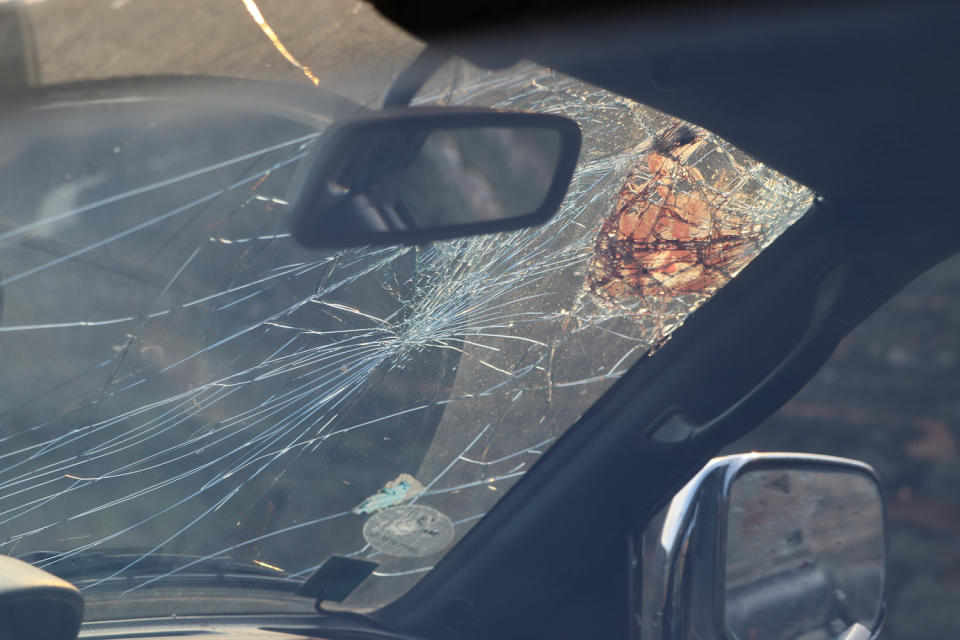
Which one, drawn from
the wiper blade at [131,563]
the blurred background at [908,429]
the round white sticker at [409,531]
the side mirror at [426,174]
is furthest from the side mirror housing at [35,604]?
the blurred background at [908,429]

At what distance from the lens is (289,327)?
1.07 m

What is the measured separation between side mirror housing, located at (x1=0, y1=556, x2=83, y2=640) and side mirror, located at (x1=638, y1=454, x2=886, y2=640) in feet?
3.72

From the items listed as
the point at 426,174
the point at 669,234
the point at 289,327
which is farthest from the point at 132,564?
the point at 669,234

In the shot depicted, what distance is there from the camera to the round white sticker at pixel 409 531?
135 centimetres

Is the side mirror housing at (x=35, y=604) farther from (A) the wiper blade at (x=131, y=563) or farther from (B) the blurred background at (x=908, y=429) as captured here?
(B) the blurred background at (x=908, y=429)

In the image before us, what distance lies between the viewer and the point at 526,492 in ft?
5.26

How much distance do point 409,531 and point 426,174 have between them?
738 millimetres

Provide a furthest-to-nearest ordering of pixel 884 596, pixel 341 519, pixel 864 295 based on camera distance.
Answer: pixel 884 596 < pixel 864 295 < pixel 341 519

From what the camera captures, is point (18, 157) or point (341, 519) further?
point (341, 519)

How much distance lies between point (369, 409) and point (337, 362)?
0.37 feet

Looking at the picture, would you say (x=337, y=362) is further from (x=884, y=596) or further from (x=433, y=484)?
(x=884, y=596)

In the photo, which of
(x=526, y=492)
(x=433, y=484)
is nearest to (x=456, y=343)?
(x=433, y=484)

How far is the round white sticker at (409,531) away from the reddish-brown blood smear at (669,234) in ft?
1.78

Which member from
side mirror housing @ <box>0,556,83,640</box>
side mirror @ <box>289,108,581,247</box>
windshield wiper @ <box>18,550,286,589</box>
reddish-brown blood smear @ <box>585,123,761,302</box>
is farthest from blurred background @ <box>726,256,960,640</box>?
side mirror housing @ <box>0,556,83,640</box>
